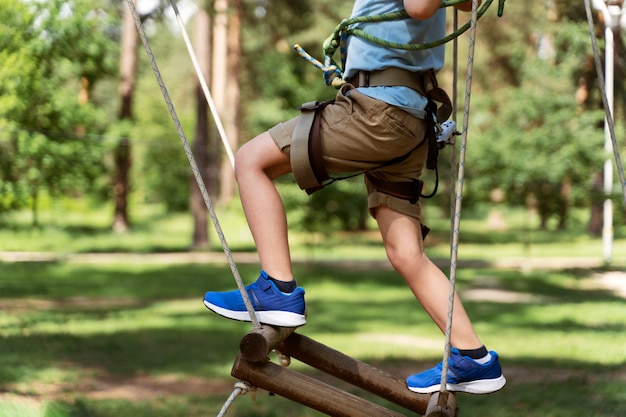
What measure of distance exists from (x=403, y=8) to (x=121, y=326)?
8.62m

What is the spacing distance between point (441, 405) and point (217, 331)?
854 cm

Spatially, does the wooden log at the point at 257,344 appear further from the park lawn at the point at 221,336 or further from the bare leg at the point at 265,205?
the park lawn at the point at 221,336

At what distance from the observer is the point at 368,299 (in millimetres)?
14609

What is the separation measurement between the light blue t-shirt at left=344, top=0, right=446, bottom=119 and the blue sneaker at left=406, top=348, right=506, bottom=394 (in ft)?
2.57

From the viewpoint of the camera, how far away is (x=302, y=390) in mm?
2736

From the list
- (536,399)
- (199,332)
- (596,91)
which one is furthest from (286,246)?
(596,91)

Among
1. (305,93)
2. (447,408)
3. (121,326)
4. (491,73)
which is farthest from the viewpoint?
(491,73)

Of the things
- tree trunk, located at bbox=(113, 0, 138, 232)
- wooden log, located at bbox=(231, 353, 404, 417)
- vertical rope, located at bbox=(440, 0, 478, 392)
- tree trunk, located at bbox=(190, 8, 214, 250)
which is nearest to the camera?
vertical rope, located at bbox=(440, 0, 478, 392)

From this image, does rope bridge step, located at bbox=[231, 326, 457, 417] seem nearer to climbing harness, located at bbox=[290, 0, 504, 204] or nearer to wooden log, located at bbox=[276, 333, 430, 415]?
wooden log, located at bbox=[276, 333, 430, 415]

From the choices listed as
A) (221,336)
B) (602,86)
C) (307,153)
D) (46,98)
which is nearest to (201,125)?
(46,98)

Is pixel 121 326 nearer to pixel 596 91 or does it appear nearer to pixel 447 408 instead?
pixel 447 408

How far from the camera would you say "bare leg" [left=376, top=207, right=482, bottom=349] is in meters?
2.83

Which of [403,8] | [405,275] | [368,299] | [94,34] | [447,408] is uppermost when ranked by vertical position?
[94,34]

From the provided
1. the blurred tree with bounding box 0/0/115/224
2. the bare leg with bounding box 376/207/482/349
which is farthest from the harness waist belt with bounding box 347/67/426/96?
the blurred tree with bounding box 0/0/115/224
